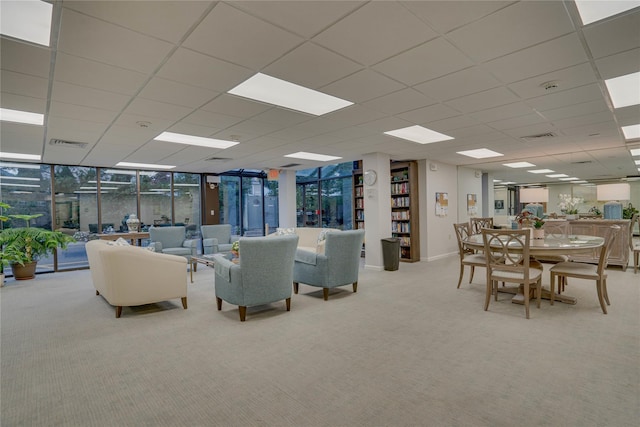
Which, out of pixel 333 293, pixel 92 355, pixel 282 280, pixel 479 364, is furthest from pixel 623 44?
pixel 92 355

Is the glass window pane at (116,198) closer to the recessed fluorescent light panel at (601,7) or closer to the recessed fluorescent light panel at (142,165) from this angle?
the recessed fluorescent light panel at (142,165)

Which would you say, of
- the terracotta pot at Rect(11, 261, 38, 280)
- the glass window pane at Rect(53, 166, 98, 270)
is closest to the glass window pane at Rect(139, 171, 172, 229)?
the glass window pane at Rect(53, 166, 98, 270)

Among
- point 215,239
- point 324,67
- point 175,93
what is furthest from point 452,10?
point 215,239

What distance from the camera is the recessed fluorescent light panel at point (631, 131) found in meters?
4.81

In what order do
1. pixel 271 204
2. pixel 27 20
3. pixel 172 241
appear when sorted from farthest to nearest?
pixel 271 204, pixel 172 241, pixel 27 20

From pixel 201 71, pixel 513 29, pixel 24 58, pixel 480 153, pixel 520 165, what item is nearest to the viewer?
pixel 513 29

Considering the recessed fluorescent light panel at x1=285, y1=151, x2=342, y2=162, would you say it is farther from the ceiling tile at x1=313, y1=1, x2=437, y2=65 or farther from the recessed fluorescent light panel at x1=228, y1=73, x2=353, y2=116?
the ceiling tile at x1=313, y1=1, x2=437, y2=65

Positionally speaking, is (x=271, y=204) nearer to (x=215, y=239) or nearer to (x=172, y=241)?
(x=215, y=239)

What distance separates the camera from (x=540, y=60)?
2641 millimetres

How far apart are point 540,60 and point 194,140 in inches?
192

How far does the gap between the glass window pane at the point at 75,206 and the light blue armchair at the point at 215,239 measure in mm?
2778

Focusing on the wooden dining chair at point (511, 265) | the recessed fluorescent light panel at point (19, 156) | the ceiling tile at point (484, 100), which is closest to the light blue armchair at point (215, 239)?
the recessed fluorescent light panel at point (19, 156)

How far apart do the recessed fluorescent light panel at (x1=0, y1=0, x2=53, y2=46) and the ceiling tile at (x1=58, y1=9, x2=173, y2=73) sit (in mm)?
84

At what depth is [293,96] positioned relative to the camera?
3.59 meters
